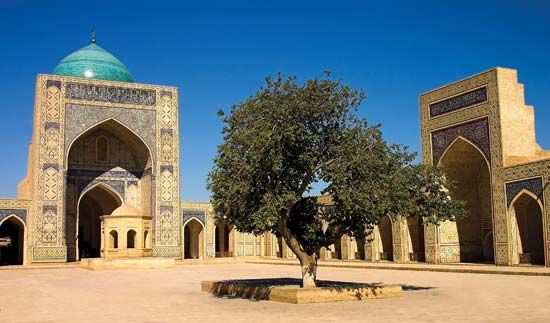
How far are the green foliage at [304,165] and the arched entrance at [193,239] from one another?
915 inches

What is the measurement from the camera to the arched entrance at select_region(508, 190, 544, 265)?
66.1ft

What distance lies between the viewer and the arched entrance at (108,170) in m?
29.6

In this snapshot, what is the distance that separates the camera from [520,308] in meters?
8.59

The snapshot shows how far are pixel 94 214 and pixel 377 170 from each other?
2632cm

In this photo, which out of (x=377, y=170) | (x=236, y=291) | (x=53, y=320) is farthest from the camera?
(x=236, y=291)

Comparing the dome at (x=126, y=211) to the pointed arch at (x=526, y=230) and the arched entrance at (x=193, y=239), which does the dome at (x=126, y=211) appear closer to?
the arched entrance at (x=193, y=239)

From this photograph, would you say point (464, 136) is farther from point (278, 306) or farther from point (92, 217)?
point (92, 217)

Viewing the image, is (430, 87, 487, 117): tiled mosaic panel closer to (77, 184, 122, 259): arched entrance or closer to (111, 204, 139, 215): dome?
(111, 204, 139, 215): dome

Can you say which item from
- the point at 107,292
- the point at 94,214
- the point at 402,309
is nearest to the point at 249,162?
the point at 402,309

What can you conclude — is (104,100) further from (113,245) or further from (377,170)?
(377,170)

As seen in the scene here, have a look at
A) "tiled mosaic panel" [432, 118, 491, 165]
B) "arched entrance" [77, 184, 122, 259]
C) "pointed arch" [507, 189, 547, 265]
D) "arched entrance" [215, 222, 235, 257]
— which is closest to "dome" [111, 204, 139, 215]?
"arched entrance" [77, 184, 122, 259]

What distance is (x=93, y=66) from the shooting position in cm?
3092

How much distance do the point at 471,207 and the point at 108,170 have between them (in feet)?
55.2

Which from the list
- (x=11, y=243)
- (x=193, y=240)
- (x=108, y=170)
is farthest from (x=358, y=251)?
(x=11, y=243)
